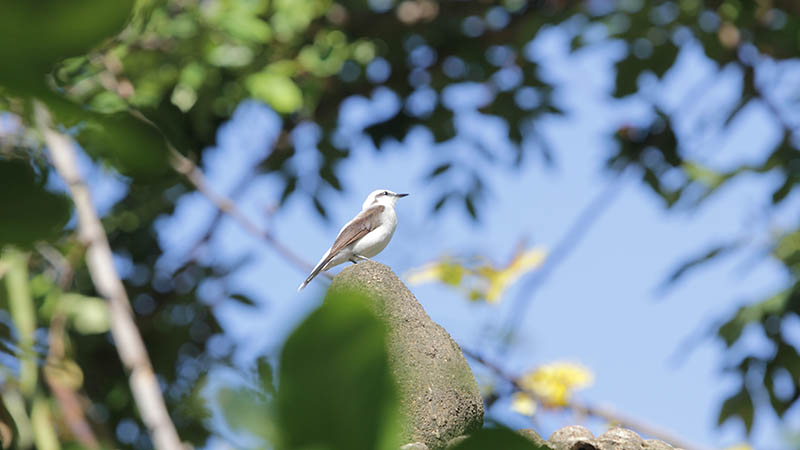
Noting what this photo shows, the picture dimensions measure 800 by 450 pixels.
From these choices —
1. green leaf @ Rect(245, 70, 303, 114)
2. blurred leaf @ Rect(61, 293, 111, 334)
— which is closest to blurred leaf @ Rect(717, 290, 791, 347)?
green leaf @ Rect(245, 70, 303, 114)

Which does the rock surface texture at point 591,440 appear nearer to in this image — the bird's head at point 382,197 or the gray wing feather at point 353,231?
the gray wing feather at point 353,231

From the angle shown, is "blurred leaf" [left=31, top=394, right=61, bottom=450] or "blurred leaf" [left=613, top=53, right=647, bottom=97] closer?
"blurred leaf" [left=31, top=394, right=61, bottom=450]

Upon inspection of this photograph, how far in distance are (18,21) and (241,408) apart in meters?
0.18

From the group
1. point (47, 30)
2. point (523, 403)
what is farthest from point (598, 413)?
point (47, 30)

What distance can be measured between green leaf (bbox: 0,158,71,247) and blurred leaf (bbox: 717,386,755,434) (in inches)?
164

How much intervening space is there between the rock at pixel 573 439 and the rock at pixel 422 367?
0.41 feet

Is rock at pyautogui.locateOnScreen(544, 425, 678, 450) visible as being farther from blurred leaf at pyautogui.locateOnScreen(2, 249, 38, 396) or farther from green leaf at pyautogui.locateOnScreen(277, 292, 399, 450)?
blurred leaf at pyautogui.locateOnScreen(2, 249, 38, 396)

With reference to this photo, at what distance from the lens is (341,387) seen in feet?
Answer: 1.03

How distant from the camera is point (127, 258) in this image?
501 cm

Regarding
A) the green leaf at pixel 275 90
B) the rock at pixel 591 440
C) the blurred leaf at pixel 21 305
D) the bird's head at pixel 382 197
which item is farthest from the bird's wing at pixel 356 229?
the green leaf at pixel 275 90

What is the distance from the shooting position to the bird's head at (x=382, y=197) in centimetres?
254

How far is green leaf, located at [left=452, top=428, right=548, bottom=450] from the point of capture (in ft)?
1.07

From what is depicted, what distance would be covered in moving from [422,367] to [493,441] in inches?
38.0

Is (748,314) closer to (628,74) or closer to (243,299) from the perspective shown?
(628,74)
